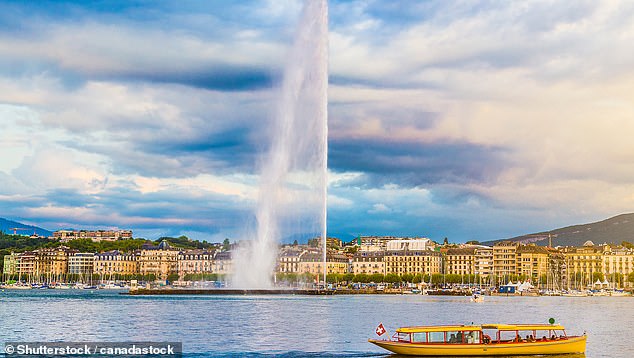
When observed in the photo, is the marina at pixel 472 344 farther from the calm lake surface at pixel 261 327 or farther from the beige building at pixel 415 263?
the beige building at pixel 415 263

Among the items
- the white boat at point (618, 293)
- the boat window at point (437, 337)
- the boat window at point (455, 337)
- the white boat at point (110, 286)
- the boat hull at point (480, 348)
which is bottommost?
the white boat at point (110, 286)

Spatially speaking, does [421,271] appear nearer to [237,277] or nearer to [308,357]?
[237,277]

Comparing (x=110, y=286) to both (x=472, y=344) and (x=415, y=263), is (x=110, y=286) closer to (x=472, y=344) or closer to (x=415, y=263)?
(x=415, y=263)

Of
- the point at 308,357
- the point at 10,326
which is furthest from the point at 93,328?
the point at 308,357

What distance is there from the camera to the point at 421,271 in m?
196

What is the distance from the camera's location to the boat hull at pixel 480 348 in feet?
130

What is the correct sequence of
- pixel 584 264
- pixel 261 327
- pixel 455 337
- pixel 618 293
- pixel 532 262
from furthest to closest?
pixel 584 264, pixel 532 262, pixel 618 293, pixel 261 327, pixel 455 337

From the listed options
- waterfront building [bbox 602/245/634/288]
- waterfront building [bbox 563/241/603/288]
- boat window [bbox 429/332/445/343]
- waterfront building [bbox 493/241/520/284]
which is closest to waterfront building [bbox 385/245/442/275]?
waterfront building [bbox 493/241/520/284]

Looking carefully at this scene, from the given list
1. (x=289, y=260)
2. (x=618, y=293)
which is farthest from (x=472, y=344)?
(x=289, y=260)

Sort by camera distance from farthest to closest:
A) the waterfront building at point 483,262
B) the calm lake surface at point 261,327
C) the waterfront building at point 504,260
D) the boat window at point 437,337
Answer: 1. the waterfront building at point 483,262
2. the waterfront building at point 504,260
3. the calm lake surface at point 261,327
4. the boat window at point 437,337

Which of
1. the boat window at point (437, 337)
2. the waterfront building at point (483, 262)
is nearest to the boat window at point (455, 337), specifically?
the boat window at point (437, 337)

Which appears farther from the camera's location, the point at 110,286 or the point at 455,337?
the point at 110,286

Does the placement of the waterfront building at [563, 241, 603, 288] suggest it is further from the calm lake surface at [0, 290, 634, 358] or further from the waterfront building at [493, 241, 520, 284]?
the calm lake surface at [0, 290, 634, 358]

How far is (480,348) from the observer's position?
39.8 m
